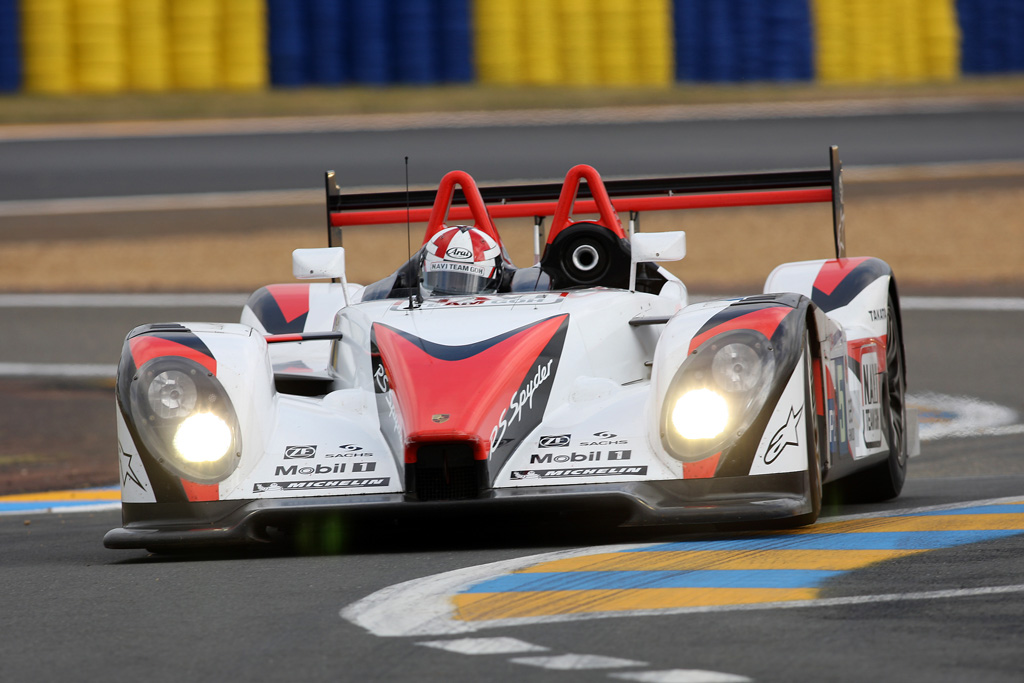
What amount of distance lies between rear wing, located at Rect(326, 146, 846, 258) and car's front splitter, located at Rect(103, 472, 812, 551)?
2.27m

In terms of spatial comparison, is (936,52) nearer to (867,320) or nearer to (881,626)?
(867,320)

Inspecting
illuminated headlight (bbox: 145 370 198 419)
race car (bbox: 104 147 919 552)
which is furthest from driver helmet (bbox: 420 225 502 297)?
illuminated headlight (bbox: 145 370 198 419)

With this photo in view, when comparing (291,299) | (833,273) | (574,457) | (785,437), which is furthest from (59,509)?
(785,437)

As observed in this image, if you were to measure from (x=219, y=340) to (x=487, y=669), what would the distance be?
2.60 m

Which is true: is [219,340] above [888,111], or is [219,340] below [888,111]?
below

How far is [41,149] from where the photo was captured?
74.8ft

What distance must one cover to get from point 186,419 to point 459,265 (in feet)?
4.73

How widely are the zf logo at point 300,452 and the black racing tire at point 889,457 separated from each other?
254 centimetres

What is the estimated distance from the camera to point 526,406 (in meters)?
5.64

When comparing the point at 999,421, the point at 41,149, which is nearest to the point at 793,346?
the point at 999,421

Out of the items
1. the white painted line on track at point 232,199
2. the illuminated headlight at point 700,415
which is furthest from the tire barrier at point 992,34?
the illuminated headlight at point 700,415

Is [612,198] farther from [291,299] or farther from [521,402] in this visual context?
[521,402]

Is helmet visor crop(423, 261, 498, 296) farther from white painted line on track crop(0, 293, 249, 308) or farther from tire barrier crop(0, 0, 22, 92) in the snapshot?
tire barrier crop(0, 0, 22, 92)

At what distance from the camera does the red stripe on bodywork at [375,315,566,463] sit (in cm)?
543
